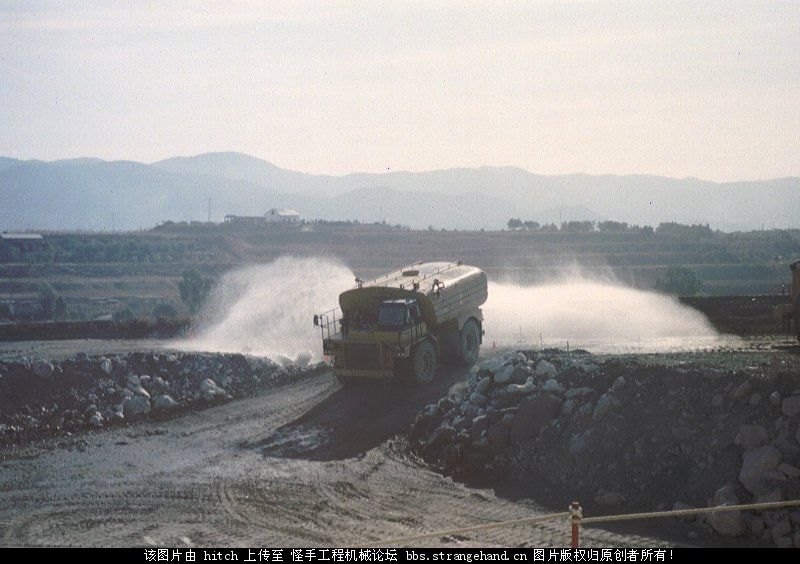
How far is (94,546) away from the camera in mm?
13766

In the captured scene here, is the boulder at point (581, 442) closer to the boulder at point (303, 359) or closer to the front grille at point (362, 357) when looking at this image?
the front grille at point (362, 357)

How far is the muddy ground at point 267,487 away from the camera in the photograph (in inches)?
554

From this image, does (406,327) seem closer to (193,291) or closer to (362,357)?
(362,357)

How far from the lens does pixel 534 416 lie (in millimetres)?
18328

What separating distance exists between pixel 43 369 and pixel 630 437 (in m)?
16.9

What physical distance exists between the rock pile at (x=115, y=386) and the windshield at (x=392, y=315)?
4451 millimetres

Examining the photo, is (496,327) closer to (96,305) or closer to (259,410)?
(259,410)

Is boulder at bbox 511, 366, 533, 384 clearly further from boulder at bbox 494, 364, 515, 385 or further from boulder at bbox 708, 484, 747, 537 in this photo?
boulder at bbox 708, 484, 747, 537

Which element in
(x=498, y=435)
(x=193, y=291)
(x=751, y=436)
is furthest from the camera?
(x=193, y=291)

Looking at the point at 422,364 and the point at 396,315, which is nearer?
the point at 396,315

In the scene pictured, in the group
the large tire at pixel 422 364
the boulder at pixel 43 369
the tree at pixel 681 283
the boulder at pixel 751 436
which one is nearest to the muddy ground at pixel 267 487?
the large tire at pixel 422 364

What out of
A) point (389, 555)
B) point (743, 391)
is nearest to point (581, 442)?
point (743, 391)

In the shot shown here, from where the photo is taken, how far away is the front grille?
23.3 meters

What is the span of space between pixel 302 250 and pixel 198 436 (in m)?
63.2
